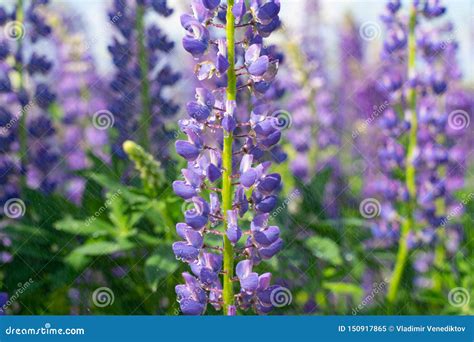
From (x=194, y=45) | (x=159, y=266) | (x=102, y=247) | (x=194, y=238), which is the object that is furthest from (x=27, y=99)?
(x=194, y=238)

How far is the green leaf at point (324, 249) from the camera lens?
3.14 metres

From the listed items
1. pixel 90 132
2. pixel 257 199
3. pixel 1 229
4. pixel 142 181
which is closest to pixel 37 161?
pixel 1 229

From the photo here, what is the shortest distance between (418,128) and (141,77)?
123 centimetres

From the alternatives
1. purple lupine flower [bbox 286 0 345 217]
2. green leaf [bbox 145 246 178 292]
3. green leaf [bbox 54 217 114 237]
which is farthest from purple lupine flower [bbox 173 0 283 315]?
purple lupine flower [bbox 286 0 345 217]

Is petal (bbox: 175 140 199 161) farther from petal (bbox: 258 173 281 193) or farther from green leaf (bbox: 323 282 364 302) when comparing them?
green leaf (bbox: 323 282 364 302)

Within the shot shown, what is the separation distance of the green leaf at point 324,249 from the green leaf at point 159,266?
0.54 metres

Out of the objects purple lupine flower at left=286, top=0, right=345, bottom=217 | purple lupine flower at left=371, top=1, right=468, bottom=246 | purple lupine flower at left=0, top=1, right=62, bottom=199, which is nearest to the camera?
purple lupine flower at left=0, top=1, right=62, bottom=199

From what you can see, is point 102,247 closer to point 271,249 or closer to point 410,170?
point 271,249

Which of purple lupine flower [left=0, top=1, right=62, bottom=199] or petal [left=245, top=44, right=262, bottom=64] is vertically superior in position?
petal [left=245, top=44, right=262, bottom=64]

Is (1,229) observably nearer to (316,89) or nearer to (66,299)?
(66,299)

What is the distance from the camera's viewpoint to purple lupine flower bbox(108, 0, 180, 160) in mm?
3475

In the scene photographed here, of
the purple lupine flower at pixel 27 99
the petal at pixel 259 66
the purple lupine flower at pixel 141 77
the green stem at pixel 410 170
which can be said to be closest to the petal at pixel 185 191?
the petal at pixel 259 66

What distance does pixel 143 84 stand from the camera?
3504 millimetres

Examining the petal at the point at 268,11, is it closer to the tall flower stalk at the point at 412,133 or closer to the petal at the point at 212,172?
the petal at the point at 212,172
